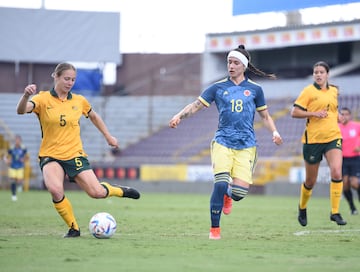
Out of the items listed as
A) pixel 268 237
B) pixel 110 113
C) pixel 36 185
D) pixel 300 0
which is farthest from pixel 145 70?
pixel 268 237

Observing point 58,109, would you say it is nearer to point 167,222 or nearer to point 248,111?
point 248,111

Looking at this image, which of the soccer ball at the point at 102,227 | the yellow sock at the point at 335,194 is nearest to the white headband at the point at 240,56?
the soccer ball at the point at 102,227

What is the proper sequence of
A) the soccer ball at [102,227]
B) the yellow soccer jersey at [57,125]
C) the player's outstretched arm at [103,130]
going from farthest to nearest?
the player's outstretched arm at [103,130] → the yellow soccer jersey at [57,125] → the soccer ball at [102,227]

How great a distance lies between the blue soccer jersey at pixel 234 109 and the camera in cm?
1102

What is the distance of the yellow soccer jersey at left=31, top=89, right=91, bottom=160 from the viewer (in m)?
10.9

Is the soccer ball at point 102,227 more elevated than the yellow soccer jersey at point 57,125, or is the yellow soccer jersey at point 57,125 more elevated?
the yellow soccer jersey at point 57,125

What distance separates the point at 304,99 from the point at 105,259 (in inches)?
231

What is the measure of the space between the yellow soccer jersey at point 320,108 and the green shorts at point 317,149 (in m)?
0.06

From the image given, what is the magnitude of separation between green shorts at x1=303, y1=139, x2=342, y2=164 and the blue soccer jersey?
247cm

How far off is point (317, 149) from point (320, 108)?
2.11 feet

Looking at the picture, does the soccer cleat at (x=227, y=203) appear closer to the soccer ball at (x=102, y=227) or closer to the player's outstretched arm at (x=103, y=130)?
the player's outstretched arm at (x=103, y=130)

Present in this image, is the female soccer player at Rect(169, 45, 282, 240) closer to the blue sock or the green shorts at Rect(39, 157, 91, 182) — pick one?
the blue sock

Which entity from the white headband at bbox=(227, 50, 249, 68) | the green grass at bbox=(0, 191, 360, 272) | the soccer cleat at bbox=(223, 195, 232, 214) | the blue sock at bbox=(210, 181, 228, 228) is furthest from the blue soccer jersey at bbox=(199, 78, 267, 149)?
the green grass at bbox=(0, 191, 360, 272)

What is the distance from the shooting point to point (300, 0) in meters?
15.0
